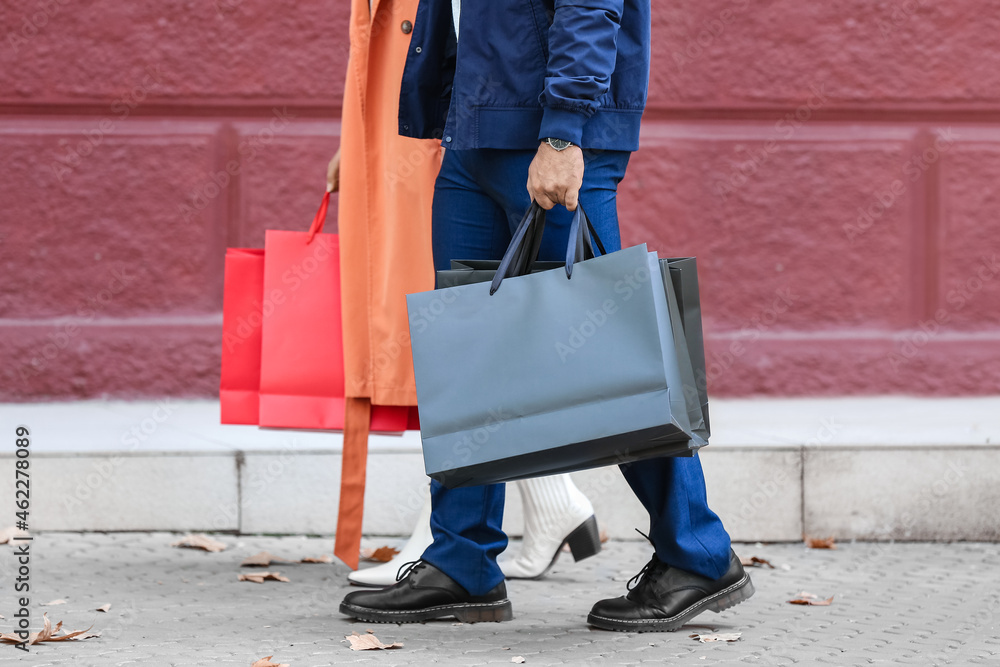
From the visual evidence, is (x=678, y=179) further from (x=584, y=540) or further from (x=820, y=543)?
(x=584, y=540)

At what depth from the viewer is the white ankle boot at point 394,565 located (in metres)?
3.01

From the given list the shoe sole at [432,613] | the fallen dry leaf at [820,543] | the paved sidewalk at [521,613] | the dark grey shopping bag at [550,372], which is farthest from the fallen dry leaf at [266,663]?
the fallen dry leaf at [820,543]

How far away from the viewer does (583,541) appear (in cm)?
311

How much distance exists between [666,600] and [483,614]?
440 mm

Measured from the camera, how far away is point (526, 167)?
2438 millimetres

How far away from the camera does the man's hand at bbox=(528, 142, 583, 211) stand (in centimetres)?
227

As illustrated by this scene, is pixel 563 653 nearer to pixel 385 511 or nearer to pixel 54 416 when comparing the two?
pixel 385 511

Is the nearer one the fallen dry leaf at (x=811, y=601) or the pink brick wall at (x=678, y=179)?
the fallen dry leaf at (x=811, y=601)

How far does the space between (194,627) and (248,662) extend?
0.38m

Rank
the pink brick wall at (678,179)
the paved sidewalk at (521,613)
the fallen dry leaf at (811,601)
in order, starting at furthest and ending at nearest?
the pink brick wall at (678,179) → the fallen dry leaf at (811,601) → the paved sidewalk at (521,613)

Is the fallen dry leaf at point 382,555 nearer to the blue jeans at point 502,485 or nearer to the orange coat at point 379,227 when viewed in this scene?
the orange coat at point 379,227

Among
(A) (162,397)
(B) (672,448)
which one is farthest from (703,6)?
(B) (672,448)

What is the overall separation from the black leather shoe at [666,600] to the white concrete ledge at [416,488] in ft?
3.26

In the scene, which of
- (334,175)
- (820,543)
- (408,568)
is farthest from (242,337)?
(820,543)
